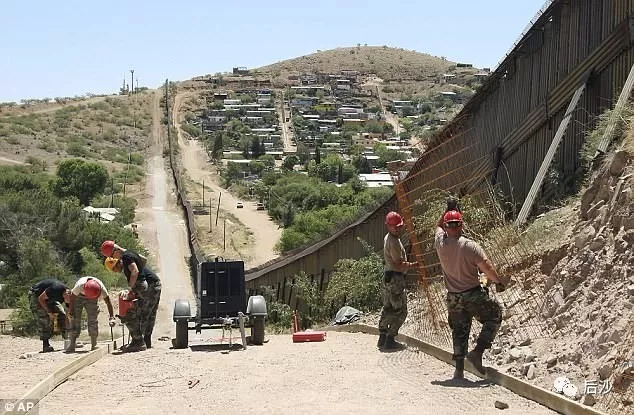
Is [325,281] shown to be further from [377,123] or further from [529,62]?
[377,123]

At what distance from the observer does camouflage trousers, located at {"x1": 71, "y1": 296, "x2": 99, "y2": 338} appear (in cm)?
1439

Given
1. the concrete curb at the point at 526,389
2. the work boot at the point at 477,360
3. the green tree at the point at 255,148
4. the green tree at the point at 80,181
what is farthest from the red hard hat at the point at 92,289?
the green tree at the point at 255,148

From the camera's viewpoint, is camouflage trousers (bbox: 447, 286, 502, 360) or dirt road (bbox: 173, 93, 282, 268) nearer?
camouflage trousers (bbox: 447, 286, 502, 360)

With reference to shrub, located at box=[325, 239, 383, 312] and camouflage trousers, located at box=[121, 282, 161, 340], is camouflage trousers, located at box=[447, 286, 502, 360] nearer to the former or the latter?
camouflage trousers, located at box=[121, 282, 161, 340]

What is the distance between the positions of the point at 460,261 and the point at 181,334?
665 cm

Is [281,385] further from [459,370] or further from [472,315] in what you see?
[472,315]

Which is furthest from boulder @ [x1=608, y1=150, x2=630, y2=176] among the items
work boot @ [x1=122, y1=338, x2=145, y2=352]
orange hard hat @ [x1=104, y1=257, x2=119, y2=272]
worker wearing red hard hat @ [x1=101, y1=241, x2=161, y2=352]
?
orange hard hat @ [x1=104, y1=257, x2=119, y2=272]

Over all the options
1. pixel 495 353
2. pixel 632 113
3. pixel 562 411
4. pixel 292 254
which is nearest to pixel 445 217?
pixel 495 353

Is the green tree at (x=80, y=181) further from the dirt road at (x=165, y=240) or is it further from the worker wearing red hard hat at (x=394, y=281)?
the worker wearing red hard hat at (x=394, y=281)

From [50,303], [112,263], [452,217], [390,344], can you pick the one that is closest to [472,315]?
[452,217]

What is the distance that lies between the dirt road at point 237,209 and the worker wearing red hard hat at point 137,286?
37038 mm

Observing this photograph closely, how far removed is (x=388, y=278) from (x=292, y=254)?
19.6 meters

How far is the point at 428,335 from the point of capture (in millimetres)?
12914

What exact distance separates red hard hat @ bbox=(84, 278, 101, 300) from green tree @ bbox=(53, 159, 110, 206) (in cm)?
6423
